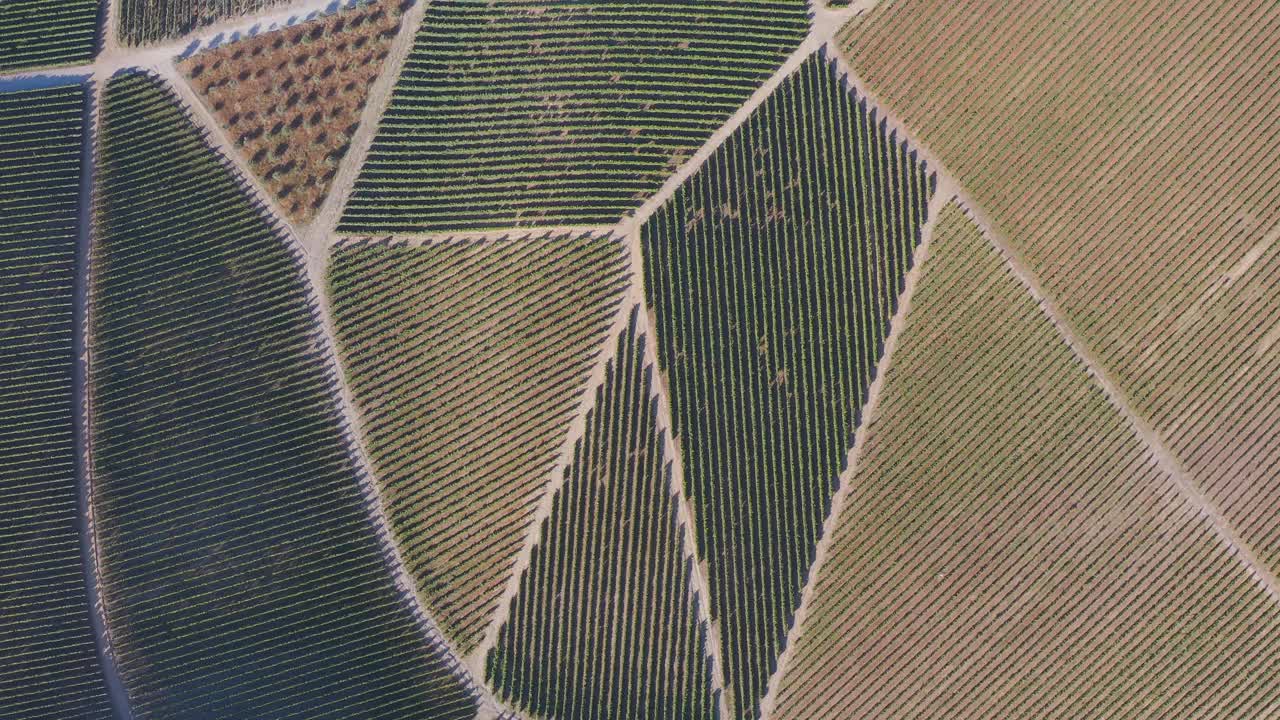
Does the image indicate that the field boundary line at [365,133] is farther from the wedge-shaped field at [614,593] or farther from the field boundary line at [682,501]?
the wedge-shaped field at [614,593]

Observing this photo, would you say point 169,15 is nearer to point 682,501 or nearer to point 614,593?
point 682,501

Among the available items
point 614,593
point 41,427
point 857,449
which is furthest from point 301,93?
point 857,449

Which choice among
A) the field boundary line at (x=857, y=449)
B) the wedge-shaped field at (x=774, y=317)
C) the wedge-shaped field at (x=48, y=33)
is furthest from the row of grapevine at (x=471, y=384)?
the wedge-shaped field at (x=48, y=33)

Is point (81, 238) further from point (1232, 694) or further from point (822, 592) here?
point (1232, 694)

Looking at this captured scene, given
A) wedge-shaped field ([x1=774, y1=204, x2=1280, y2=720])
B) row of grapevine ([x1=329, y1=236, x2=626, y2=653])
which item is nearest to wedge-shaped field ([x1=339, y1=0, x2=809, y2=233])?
row of grapevine ([x1=329, y1=236, x2=626, y2=653])

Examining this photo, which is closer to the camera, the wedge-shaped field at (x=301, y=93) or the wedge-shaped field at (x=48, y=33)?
the wedge-shaped field at (x=301, y=93)
